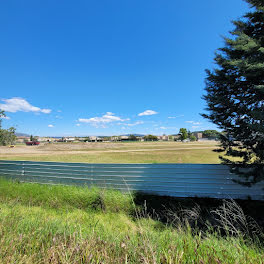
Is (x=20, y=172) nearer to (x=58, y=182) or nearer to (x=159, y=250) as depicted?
(x=58, y=182)

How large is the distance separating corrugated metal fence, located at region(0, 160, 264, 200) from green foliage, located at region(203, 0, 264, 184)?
23.7 inches

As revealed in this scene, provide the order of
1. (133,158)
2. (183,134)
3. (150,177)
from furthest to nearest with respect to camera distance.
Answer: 1. (183,134)
2. (133,158)
3. (150,177)

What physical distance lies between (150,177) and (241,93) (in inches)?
132

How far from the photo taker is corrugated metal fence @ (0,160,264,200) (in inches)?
153


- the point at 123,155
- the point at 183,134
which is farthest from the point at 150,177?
the point at 183,134

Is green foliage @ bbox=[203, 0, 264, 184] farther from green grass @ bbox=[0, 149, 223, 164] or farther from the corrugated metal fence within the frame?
green grass @ bbox=[0, 149, 223, 164]

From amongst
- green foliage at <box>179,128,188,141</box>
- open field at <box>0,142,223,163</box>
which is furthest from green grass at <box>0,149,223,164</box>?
green foliage at <box>179,128,188,141</box>

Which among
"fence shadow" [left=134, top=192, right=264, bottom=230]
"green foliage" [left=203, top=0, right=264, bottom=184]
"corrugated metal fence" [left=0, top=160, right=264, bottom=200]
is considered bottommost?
"fence shadow" [left=134, top=192, right=264, bottom=230]

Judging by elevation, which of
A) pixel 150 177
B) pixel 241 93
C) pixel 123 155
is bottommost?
pixel 123 155

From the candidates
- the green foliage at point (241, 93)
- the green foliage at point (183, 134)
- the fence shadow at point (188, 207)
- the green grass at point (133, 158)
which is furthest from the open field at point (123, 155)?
the green foliage at point (183, 134)

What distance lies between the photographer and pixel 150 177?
4.51m

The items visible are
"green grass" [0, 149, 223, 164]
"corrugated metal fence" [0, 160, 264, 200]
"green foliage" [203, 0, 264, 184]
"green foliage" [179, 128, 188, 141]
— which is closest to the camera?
"green foliage" [203, 0, 264, 184]

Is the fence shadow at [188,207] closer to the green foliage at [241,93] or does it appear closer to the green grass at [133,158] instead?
the green foliage at [241,93]

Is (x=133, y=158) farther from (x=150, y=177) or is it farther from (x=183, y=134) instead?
(x=183, y=134)
